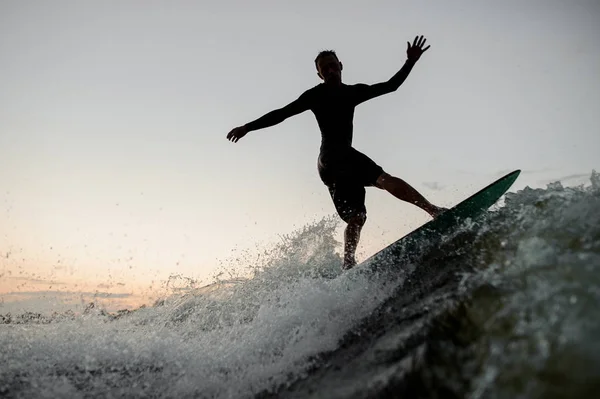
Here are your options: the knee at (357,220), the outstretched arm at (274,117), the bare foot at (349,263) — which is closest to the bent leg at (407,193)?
the knee at (357,220)

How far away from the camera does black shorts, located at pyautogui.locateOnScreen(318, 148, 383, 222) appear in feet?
14.9

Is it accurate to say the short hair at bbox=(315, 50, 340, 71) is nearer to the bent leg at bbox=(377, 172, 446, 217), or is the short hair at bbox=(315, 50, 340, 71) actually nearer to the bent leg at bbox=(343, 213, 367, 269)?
the bent leg at bbox=(377, 172, 446, 217)

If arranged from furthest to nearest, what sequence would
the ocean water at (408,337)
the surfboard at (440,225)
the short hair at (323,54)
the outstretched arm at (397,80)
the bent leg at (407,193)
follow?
the short hair at (323,54), the outstretched arm at (397,80), the bent leg at (407,193), the surfboard at (440,225), the ocean water at (408,337)

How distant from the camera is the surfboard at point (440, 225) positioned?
3621 millimetres

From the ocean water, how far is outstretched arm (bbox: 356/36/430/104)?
1.91 m

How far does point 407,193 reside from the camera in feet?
13.4

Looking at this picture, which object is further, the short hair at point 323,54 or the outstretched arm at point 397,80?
the short hair at point 323,54

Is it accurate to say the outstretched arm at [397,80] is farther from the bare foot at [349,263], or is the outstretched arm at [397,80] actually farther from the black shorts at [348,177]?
the bare foot at [349,263]

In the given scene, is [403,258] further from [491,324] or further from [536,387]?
[536,387]

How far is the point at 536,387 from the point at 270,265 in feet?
15.0

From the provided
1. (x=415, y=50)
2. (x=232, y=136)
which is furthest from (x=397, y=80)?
(x=232, y=136)

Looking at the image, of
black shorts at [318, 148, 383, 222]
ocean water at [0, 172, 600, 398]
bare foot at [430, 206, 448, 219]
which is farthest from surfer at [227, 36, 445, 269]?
ocean water at [0, 172, 600, 398]

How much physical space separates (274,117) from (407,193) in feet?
6.11

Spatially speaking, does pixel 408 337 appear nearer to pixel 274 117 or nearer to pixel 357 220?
pixel 357 220
